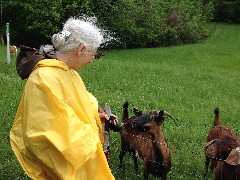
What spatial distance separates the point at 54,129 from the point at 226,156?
9.60 feet

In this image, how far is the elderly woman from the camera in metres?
2.86

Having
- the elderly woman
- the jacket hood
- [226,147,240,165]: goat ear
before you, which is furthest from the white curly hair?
[226,147,240,165]: goat ear

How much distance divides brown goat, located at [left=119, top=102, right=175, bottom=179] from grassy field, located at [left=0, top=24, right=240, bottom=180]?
0.53 metres

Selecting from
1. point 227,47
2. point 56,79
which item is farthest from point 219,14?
point 56,79

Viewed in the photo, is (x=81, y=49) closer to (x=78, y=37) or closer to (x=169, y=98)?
(x=78, y=37)

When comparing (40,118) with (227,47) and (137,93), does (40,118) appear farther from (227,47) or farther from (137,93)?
(227,47)

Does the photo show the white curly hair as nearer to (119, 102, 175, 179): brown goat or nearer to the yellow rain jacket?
the yellow rain jacket

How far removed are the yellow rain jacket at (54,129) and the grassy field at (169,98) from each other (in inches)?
111

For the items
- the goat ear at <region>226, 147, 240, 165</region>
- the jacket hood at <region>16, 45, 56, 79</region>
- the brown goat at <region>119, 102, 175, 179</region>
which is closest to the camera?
the jacket hood at <region>16, 45, 56, 79</region>

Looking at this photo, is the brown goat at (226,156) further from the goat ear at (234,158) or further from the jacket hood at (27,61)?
the jacket hood at (27,61)

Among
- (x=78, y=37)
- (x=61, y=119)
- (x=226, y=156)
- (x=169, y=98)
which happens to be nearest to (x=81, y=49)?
(x=78, y=37)

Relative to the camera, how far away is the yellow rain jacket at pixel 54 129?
286cm

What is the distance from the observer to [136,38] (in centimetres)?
2908

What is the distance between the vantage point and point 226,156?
521 cm
